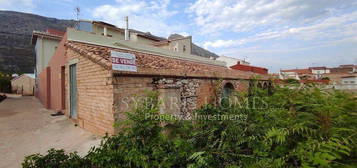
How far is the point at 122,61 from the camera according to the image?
3834 millimetres

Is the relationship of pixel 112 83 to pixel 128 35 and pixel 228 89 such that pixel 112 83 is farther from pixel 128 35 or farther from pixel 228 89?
pixel 128 35

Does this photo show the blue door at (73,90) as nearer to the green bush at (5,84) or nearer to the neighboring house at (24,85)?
the neighboring house at (24,85)

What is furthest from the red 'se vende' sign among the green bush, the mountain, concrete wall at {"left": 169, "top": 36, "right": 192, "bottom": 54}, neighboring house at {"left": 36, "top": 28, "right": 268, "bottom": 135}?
the mountain

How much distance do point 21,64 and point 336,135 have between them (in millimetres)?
50762

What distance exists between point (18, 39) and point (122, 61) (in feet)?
205

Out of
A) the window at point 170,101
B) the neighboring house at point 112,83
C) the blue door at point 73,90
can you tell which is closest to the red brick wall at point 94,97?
the neighboring house at point 112,83

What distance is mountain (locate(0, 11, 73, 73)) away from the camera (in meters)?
35.4

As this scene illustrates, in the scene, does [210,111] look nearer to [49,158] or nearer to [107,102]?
[107,102]

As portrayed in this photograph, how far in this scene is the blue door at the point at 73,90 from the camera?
5766 mm

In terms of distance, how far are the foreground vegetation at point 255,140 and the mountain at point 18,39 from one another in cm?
4464

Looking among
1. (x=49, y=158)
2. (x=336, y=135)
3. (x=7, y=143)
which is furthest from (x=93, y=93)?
(x=336, y=135)

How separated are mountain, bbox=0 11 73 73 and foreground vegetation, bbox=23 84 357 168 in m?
44.6

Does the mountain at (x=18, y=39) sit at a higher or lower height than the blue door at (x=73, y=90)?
higher

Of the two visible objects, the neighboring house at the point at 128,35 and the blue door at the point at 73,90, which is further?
the neighboring house at the point at 128,35
